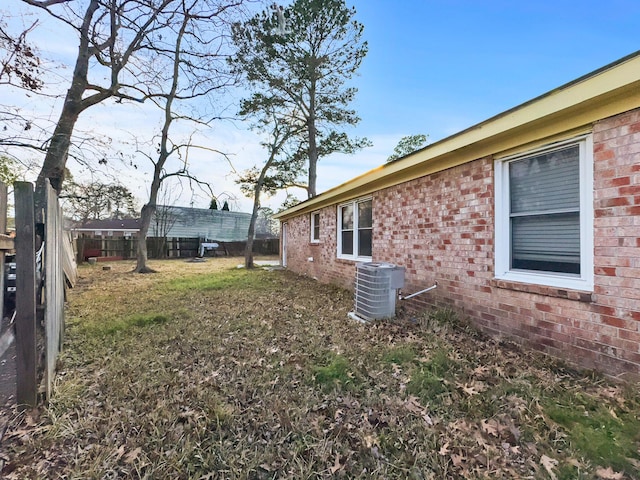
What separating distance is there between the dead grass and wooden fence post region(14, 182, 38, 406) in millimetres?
510

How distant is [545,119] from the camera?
3182mm

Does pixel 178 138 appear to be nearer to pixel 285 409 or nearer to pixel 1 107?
pixel 1 107

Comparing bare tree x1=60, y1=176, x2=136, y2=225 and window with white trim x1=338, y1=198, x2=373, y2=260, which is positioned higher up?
bare tree x1=60, y1=176, x2=136, y2=225

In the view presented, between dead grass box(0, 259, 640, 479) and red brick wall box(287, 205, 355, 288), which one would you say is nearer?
dead grass box(0, 259, 640, 479)

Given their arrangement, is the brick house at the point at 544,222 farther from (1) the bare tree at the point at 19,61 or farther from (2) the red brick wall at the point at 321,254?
(1) the bare tree at the point at 19,61

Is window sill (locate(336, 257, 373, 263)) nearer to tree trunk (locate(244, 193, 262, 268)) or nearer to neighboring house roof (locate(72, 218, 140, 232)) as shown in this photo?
tree trunk (locate(244, 193, 262, 268))

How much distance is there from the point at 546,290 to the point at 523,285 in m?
0.26

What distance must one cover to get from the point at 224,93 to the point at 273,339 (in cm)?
915

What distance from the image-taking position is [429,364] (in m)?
3.14

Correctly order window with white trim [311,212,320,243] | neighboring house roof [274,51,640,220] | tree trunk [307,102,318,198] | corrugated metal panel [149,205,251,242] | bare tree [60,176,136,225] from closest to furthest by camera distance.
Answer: neighboring house roof [274,51,640,220] → bare tree [60,176,136,225] → window with white trim [311,212,320,243] → tree trunk [307,102,318,198] → corrugated metal panel [149,205,251,242]

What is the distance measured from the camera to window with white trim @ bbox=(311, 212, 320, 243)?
34.9 ft

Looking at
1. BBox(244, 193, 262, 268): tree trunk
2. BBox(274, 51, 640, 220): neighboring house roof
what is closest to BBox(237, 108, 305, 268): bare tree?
BBox(244, 193, 262, 268): tree trunk

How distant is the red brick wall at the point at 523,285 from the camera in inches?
104

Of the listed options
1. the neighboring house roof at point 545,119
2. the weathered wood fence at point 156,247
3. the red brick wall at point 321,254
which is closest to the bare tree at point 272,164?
the red brick wall at point 321,254
